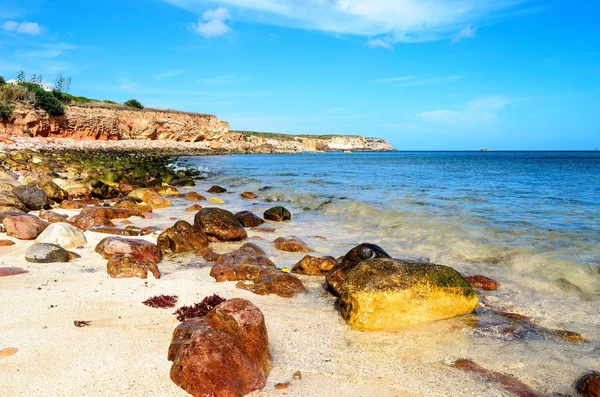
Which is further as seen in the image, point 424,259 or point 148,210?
point 148,210

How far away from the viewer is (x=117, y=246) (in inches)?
272

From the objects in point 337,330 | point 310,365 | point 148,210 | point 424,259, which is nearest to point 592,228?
point 424,259

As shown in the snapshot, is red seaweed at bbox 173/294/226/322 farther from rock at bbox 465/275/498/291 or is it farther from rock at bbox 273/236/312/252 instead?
rock at bbox 465/275/498/291

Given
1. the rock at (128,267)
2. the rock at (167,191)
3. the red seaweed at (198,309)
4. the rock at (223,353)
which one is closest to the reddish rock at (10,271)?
the rock at (128,267)

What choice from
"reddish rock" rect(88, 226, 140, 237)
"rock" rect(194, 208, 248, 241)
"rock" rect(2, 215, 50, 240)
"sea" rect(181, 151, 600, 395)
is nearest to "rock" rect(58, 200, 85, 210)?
"reddish rock" rect(88, 226, 140, 237)

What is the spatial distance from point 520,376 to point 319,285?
2.99 metres

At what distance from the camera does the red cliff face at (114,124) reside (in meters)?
44.6

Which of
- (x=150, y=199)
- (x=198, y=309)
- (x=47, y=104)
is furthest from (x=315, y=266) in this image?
(x=47, y=104)

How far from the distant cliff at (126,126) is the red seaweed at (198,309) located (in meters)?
46.9

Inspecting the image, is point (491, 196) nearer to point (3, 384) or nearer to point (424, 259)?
point (424, 259)

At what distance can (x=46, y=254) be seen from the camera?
640cm

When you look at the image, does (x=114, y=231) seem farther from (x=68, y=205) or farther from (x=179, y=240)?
(x=68, y=205)

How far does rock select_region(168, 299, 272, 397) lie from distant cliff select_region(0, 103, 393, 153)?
4815 centimetres

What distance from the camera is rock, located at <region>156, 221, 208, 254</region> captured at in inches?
310
